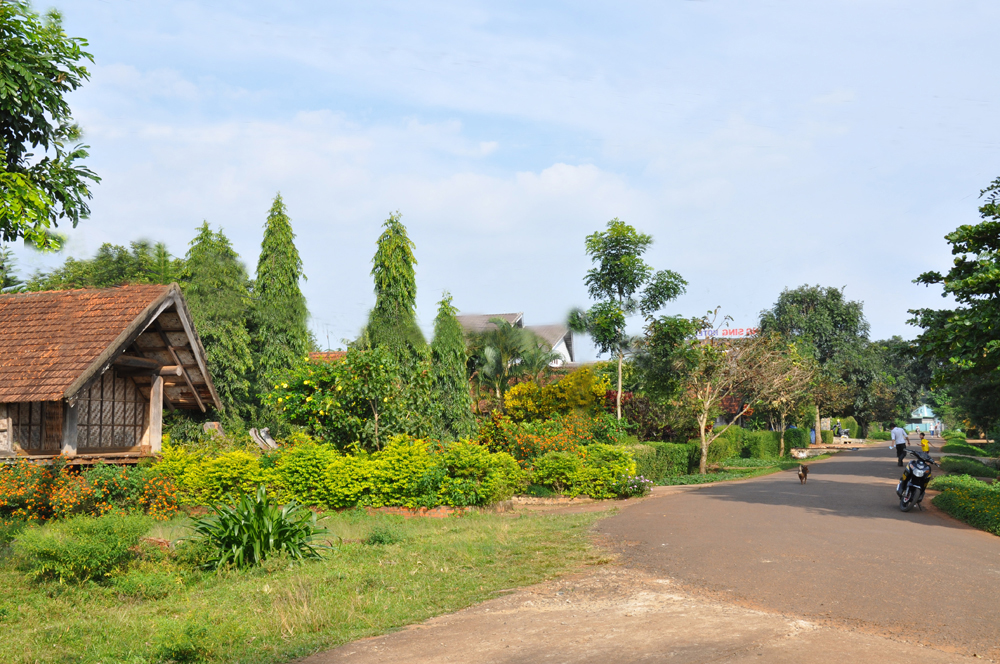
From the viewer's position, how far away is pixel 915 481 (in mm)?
15375

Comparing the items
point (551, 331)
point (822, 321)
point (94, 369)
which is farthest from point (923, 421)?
point (94, 369)

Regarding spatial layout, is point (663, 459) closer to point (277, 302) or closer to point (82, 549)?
point (277, 302)

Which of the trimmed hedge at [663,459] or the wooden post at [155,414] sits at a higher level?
the wooden post at [155,414]

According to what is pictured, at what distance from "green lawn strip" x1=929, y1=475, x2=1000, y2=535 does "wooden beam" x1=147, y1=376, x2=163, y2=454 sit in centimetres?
1729

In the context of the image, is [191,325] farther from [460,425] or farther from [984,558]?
[984,558]

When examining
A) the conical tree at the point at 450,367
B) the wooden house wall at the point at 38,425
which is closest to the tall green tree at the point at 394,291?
the conical tree at the point at 450,367

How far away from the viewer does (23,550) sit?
931 centimetres

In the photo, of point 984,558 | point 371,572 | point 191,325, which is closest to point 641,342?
point 191,325

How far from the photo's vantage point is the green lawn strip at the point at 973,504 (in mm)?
13375

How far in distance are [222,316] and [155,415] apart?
860 centimetres

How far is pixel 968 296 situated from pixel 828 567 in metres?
8.44

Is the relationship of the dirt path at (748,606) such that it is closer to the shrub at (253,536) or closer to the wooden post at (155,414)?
the shrub at (253,536)

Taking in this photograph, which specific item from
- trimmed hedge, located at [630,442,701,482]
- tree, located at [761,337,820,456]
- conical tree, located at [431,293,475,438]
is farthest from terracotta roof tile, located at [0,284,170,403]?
tree, located at [761,337,820,456]

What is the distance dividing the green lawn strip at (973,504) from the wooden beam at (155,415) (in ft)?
56.7
